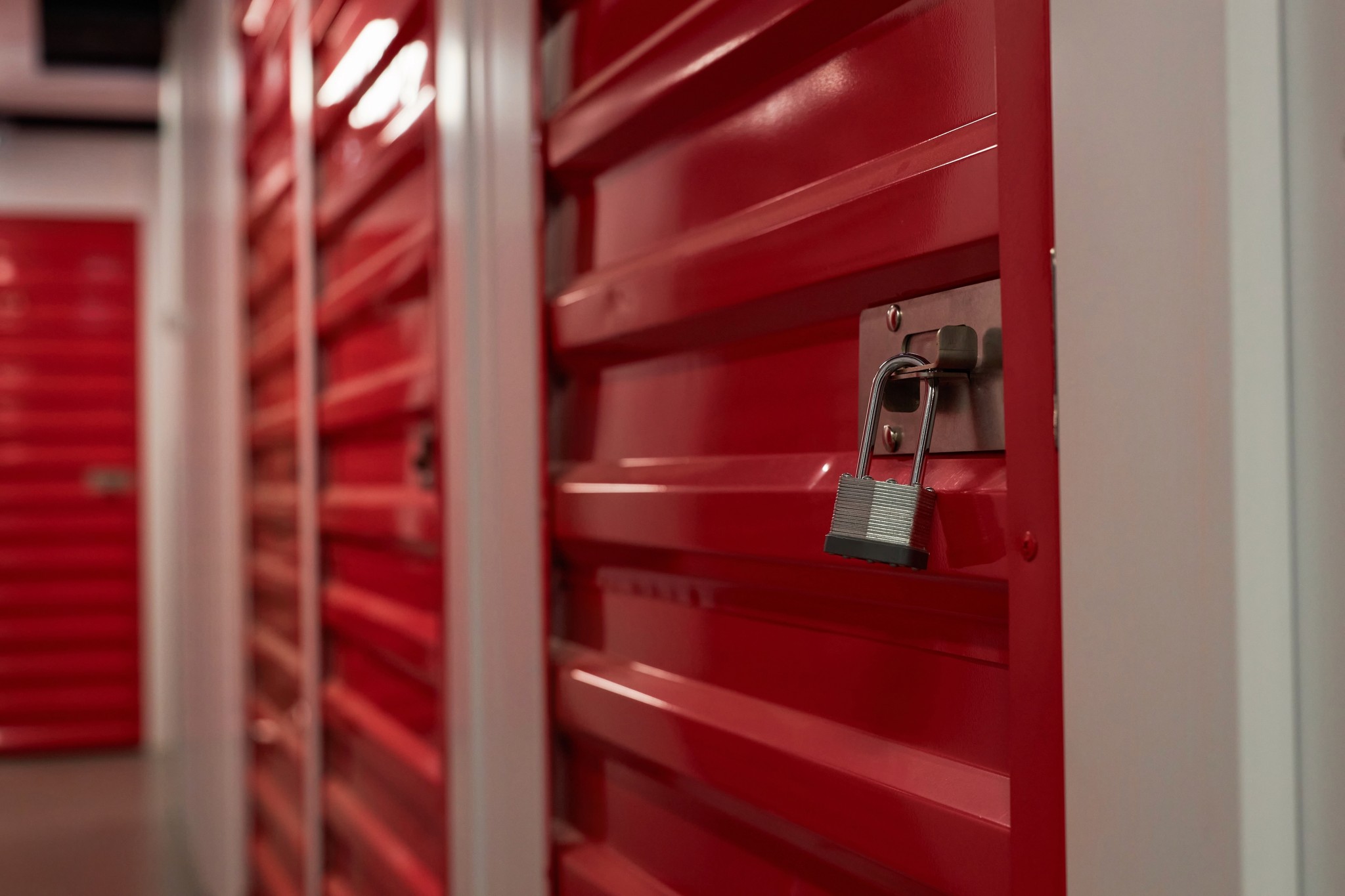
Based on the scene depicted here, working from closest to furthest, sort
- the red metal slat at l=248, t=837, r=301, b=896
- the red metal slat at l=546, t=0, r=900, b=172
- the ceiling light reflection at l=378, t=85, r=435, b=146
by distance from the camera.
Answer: the red metal slat at l=546, t=0, r=900, b=172
the ceiling light reflection at l=378, t=85, r=435, b=146
the red metal slat at l=248, t=837, r=301, b=896

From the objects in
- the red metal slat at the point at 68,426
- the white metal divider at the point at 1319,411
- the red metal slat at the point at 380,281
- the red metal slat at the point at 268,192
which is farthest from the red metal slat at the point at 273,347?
the red metal slat at the point at 68,426

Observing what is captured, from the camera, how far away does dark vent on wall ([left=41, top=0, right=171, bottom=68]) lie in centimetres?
473

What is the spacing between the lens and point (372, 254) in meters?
2.05

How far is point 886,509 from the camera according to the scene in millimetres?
714

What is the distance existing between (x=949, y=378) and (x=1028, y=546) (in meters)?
0.14

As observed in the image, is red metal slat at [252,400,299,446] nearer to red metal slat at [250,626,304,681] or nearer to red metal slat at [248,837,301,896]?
red metal slat at [250,626,304,681]

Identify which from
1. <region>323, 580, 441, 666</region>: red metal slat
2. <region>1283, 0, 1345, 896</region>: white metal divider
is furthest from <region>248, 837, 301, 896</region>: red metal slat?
<region>1283, 0, 1345, 896</region>: white metal divider

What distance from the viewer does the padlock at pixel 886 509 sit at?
70 centimetres

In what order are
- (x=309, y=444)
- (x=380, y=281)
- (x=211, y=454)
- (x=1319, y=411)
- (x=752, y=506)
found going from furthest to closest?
(x=211, y=454), (x=309, y=444), (x=380, y=281), (x=752, y=506), (x=1319, y=411)

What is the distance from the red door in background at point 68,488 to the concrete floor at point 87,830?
33 cm

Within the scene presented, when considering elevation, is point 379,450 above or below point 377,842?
above

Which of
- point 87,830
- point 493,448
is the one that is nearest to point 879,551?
point 493,448

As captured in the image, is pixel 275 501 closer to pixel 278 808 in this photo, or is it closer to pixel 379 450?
pixel 278 808

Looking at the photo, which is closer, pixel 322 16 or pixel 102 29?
pixel 322 16
